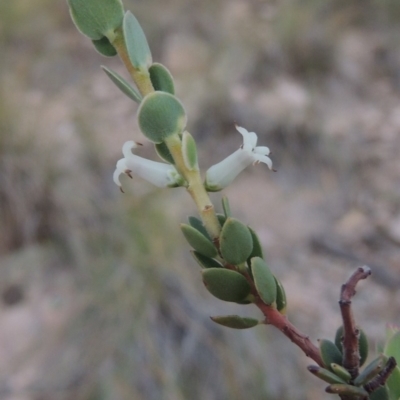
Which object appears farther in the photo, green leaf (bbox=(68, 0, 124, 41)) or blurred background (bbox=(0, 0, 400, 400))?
blurred background (bbox=(0, 0, 400, 400))

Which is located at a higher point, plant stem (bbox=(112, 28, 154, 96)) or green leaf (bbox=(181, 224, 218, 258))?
plant stem (bbox=(112, 28, 154, 96))

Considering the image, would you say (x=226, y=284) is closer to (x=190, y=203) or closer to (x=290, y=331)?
(x=290, y=331)

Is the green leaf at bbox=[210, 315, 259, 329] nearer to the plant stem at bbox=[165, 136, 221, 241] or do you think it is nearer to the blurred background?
the plant stem at bbox=[165, 136, 221, 241]

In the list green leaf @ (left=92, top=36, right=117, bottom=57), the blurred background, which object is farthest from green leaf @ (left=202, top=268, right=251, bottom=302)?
the blurred background

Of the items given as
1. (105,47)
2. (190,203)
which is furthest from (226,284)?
(190,203)

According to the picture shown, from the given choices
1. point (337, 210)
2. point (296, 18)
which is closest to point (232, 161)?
point (337, 210)

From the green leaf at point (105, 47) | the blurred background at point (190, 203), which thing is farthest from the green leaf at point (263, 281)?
the blurred background at point (190, 203)
